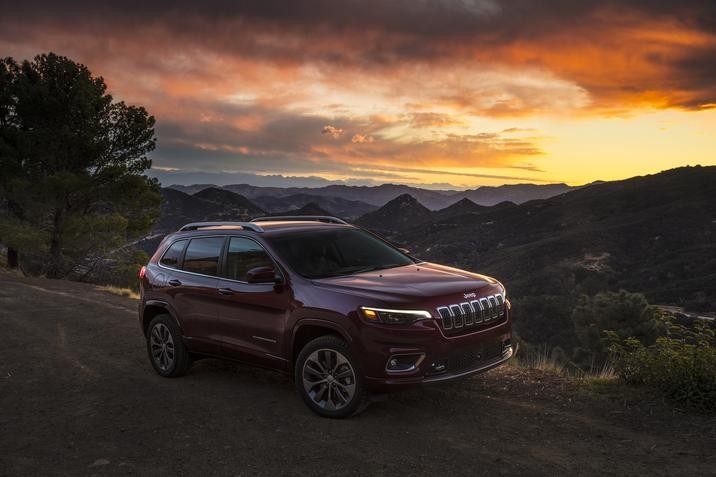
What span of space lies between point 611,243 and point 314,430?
13595 centimetres

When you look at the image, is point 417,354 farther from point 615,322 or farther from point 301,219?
point 615,322

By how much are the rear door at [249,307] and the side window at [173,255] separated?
0.99m

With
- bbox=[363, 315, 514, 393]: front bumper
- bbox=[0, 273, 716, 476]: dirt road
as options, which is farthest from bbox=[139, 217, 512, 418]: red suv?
bbox=[0, 273, 716, 476]: dirt road

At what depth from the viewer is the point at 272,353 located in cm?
577

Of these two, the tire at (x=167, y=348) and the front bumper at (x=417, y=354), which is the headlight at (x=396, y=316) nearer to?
the front bumper at (x=417, y=354)

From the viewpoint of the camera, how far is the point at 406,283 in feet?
17.6

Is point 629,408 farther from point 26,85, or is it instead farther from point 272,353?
point 26,85

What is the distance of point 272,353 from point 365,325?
50.6 inches

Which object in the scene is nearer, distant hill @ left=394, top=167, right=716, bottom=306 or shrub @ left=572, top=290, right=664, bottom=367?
shrub @ left=572, top=290, right=664, bottom=367

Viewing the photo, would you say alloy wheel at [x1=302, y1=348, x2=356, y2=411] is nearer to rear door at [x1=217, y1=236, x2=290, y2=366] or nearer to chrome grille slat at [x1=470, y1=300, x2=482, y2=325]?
rear door at [x1=217, y1=236, x2=290, y2=366]

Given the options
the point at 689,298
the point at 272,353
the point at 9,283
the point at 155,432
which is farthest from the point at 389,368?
the point at 689,298

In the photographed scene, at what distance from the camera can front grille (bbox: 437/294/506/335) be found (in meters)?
5.04

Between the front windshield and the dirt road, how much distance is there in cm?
143

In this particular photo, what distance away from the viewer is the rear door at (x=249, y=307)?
18.7ft
